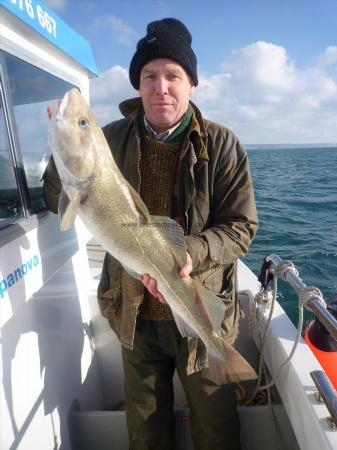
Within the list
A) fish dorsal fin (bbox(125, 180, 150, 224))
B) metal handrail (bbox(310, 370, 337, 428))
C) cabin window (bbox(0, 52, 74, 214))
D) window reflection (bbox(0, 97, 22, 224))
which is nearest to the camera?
metal handrail (bbox(310, 370, 337, 428))

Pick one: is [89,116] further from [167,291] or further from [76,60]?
[76,60]

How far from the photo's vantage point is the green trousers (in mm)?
2879

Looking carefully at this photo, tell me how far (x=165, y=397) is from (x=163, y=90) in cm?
242

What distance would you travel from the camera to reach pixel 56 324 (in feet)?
9.89

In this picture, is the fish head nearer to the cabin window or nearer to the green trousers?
the cabin window

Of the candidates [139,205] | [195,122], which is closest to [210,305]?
[139,205]

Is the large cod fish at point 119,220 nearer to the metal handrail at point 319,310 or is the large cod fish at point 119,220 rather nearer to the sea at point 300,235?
the metal handrail at point 319,310

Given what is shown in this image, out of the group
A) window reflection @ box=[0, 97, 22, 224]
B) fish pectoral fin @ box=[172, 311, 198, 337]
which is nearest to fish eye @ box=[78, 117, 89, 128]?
window reflection @ box=[0, 97, 22, 224]

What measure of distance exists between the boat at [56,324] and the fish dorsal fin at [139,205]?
0.79m

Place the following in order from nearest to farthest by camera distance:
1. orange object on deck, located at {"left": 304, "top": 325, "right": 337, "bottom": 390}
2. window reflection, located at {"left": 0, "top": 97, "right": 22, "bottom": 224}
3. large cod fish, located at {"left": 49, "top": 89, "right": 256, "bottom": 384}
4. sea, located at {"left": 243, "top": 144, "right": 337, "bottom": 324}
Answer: large cod fish, located at {"left": 49, "top": 89, "right": 256, "bottom": 384}
window reflection, located at {"left": 0, "top": 97, "right": 22, "bottom": 224}
orange object on deck, located at {"left": 304, "top": 325, "right": 337, "bottom": 390}
sea, located at {"left": 243, "top": 144, "right": 337, "bottom": 324}

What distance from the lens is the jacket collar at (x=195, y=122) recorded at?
2617 millimetres

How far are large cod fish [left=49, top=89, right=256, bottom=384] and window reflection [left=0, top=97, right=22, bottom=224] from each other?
0.46 meters

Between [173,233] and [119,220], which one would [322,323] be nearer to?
[173,233]

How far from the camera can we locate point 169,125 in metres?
2.70
